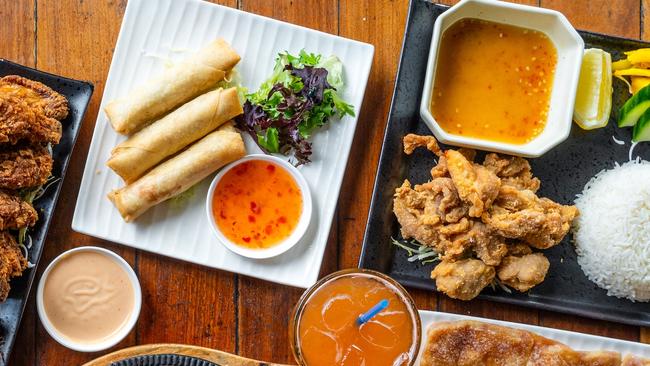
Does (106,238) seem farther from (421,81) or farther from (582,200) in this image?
(582,200)

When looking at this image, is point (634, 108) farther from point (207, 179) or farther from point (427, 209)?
point (207, 179)

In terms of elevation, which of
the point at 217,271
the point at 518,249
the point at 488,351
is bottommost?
the point at 217,271

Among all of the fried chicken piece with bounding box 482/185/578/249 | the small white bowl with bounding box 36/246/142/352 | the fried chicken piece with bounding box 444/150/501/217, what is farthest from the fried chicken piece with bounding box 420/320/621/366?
the small white bowl with bounding box 36/246/142/352

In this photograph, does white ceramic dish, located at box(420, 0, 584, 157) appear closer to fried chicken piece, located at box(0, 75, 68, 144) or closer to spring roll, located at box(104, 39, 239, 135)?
spring roll, located at box(104, 39, 239, 135)

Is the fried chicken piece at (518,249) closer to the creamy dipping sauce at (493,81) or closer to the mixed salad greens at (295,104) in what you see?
the creamy dipping sauce at (493,81)

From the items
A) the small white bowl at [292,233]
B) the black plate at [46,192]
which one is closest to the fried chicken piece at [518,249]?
Answer: the small white bowl at [292,233]

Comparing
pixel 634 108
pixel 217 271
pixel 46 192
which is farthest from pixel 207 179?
pixel 634 108
